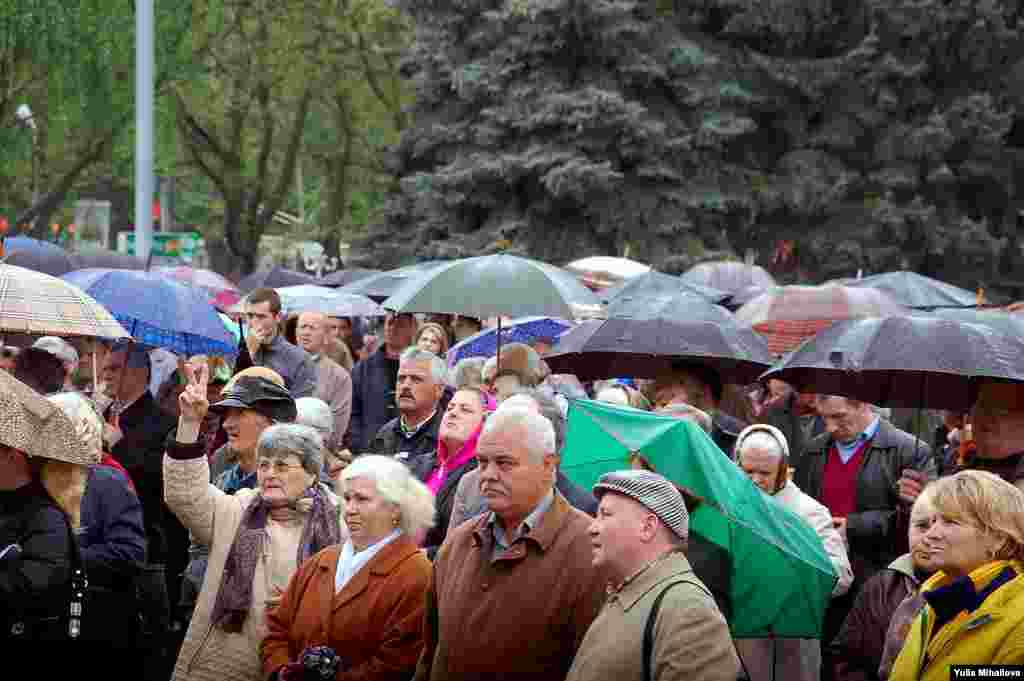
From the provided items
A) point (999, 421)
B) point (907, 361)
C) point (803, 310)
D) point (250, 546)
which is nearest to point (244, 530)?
point (250, 546)

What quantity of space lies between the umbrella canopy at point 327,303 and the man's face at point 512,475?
915 cm

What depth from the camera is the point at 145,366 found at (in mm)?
10156

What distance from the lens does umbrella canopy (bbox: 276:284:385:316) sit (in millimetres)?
15914

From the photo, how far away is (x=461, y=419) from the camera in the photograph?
878 cm

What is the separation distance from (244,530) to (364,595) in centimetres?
84

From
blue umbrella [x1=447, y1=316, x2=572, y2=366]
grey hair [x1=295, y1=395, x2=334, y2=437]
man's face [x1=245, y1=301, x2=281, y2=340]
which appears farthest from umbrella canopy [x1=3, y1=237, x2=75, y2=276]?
grey hair [x1=295, y1=395, x2=334, y2=437]

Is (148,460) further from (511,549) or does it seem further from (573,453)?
(511,549)

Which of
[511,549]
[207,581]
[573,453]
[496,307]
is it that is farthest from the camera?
[496,307]

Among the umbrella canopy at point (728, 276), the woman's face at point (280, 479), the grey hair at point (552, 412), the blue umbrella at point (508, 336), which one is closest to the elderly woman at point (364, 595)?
the woman's face at point (280, 479)

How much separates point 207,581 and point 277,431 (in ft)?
2.30

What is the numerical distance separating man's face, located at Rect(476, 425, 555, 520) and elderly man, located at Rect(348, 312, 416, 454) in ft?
22.7

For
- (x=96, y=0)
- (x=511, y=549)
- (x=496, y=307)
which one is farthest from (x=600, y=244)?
(x=511, y=549)

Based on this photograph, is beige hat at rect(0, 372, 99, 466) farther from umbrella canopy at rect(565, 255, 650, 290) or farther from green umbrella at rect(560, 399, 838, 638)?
umbrella canopy at rect(565, 255, 650, 290)

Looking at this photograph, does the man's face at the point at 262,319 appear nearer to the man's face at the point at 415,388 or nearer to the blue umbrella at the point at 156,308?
the blue umbrella at the point at 156,308
